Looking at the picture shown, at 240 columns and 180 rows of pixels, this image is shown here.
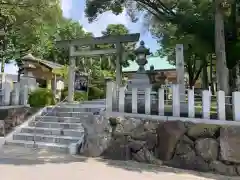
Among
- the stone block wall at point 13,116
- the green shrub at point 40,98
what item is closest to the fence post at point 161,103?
the green shrub at point 40,98

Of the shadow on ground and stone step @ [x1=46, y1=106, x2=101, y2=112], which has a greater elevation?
stone step @ [x1=46, y1=106, x2=101, y2=112]

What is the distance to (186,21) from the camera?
10008 mm

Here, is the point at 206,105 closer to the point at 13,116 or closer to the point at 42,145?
the point at 42,145

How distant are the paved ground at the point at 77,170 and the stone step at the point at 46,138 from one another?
2.72 feet

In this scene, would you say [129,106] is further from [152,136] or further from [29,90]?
[29,90]

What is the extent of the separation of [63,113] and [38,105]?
1.40 m

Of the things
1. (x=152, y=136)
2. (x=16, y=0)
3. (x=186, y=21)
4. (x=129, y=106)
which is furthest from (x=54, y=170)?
(x=16, y=0)

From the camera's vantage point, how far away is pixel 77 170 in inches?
214

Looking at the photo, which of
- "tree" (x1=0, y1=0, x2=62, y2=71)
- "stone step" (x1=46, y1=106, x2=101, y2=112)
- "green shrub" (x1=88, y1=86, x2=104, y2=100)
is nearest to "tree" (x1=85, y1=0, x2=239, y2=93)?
"tree" (x1=0, y1=0, x2=62, y2=71)

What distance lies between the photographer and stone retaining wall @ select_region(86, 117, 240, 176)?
5.90 m

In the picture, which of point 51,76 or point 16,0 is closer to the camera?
point 16,0

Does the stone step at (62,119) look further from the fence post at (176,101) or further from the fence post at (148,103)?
the fence post at (176,101)

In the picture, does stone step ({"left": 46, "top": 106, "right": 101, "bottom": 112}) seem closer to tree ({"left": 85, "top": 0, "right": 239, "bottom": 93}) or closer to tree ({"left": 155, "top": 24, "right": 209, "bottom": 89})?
tree ({"left": 85, "top": 0, "right": 239, "bottom": 93})

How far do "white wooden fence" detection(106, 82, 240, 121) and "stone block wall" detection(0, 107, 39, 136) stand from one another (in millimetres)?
3429
